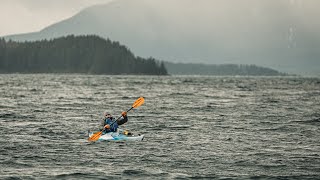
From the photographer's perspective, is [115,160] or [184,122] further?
[184,122]

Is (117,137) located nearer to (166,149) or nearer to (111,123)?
(111,123)

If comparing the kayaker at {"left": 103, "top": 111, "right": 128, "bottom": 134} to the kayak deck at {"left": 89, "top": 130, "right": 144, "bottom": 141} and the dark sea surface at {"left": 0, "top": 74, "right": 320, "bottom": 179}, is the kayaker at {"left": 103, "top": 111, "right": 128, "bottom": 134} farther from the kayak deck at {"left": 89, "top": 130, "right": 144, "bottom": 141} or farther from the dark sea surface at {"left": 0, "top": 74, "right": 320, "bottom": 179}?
the dark sea surface at {"left": 0, "top": 74, "right": 320, "bottom": 179}

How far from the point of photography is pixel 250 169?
25453mm

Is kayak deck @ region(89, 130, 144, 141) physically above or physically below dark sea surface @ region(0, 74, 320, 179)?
above

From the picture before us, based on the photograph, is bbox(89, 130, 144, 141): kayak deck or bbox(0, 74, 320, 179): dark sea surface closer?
bbox(0, 74, 320, 179): dark sea surface

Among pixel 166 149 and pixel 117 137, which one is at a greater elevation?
pixel 117 137

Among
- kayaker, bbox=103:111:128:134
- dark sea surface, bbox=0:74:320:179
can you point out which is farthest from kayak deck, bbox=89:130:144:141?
dark sea surface, bbox=0:74:320:179

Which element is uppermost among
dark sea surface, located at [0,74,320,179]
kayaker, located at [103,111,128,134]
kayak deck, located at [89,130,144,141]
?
kayaker, located at [103,111,128,134]

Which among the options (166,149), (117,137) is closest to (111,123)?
(117,137)

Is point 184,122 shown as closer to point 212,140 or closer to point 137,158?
point 212,140

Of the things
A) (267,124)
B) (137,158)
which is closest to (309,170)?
(137,158)

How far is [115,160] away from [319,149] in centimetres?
1143

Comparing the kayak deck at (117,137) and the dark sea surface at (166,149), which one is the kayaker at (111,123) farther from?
the dark sea surface at (166,149)

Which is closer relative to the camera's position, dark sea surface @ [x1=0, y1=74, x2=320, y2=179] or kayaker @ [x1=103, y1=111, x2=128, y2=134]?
dark sea surface @ [x1=0, y1=74, x2=320, y2=179]
